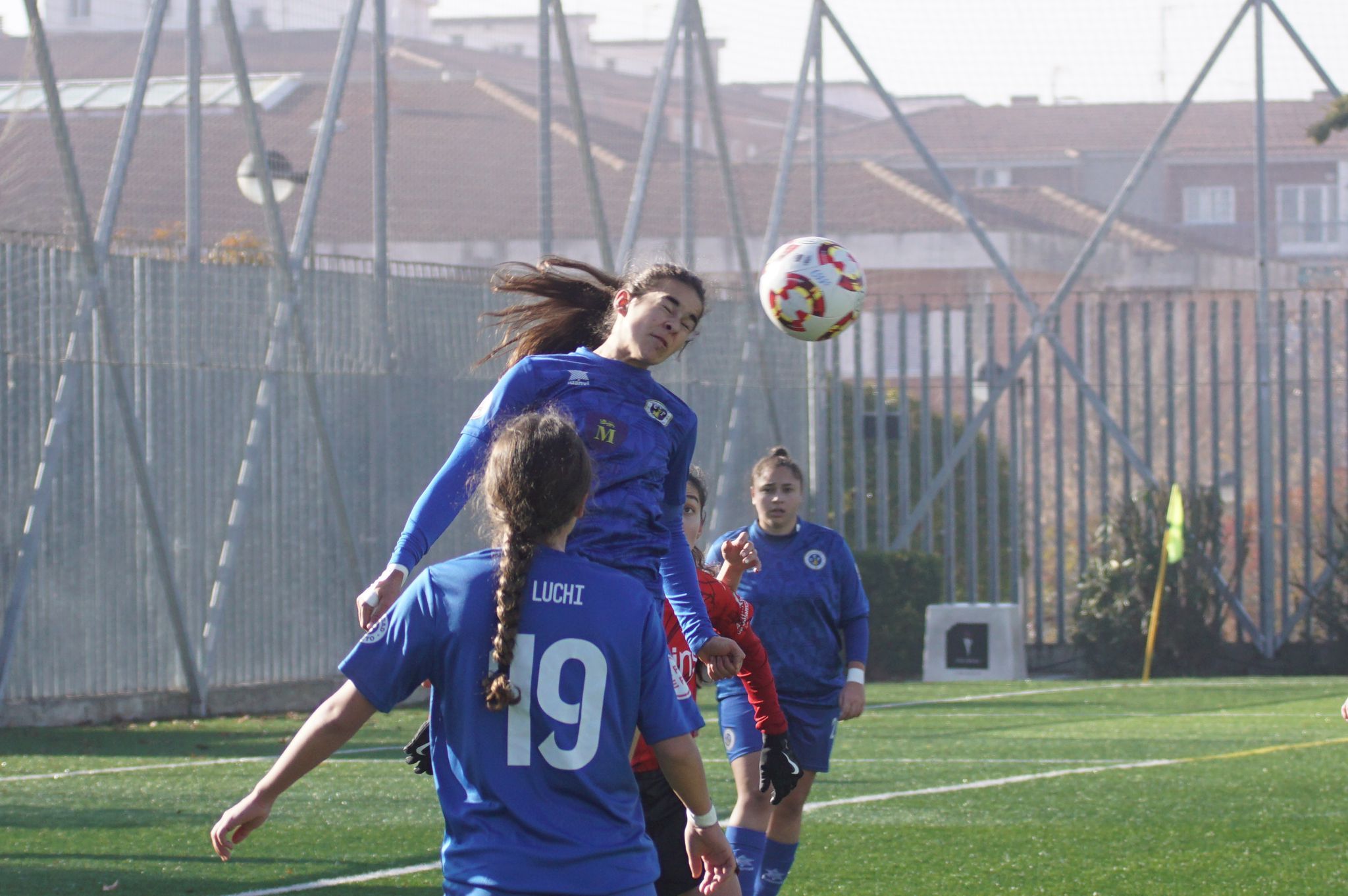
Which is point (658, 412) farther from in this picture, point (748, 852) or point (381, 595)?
point (748, 852)

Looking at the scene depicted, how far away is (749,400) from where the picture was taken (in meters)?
18.6

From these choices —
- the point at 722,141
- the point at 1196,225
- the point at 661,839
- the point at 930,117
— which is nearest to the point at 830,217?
the point at 930,117

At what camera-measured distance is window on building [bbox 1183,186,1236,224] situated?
34969mm

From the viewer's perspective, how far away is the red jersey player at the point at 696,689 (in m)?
4.94

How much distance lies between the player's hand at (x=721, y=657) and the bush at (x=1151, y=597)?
47.0 ft

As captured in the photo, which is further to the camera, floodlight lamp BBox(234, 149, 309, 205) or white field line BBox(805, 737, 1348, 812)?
floodlight lamp BBox(234, 149, 309, 205)

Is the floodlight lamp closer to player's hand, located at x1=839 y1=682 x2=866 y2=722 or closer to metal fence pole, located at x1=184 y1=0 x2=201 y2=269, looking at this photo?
metal fence pole, located at x1=184 y1=0 x2=201 y2=269

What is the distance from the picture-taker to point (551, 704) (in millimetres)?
3291

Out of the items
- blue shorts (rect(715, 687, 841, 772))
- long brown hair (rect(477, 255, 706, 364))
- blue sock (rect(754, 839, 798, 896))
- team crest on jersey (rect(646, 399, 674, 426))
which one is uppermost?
long brown hair (rect(477, 255, 706, 364))

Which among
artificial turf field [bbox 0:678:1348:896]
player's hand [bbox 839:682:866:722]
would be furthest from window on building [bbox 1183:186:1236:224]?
→ player's hand [bbox 839:682:866:722]

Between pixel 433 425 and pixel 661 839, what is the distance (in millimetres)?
10679

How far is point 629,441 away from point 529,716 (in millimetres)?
1451

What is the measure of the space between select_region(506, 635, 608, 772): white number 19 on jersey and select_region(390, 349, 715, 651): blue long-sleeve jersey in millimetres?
1144

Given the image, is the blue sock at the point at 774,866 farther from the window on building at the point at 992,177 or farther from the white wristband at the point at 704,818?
the window on building at the point at 992,177
